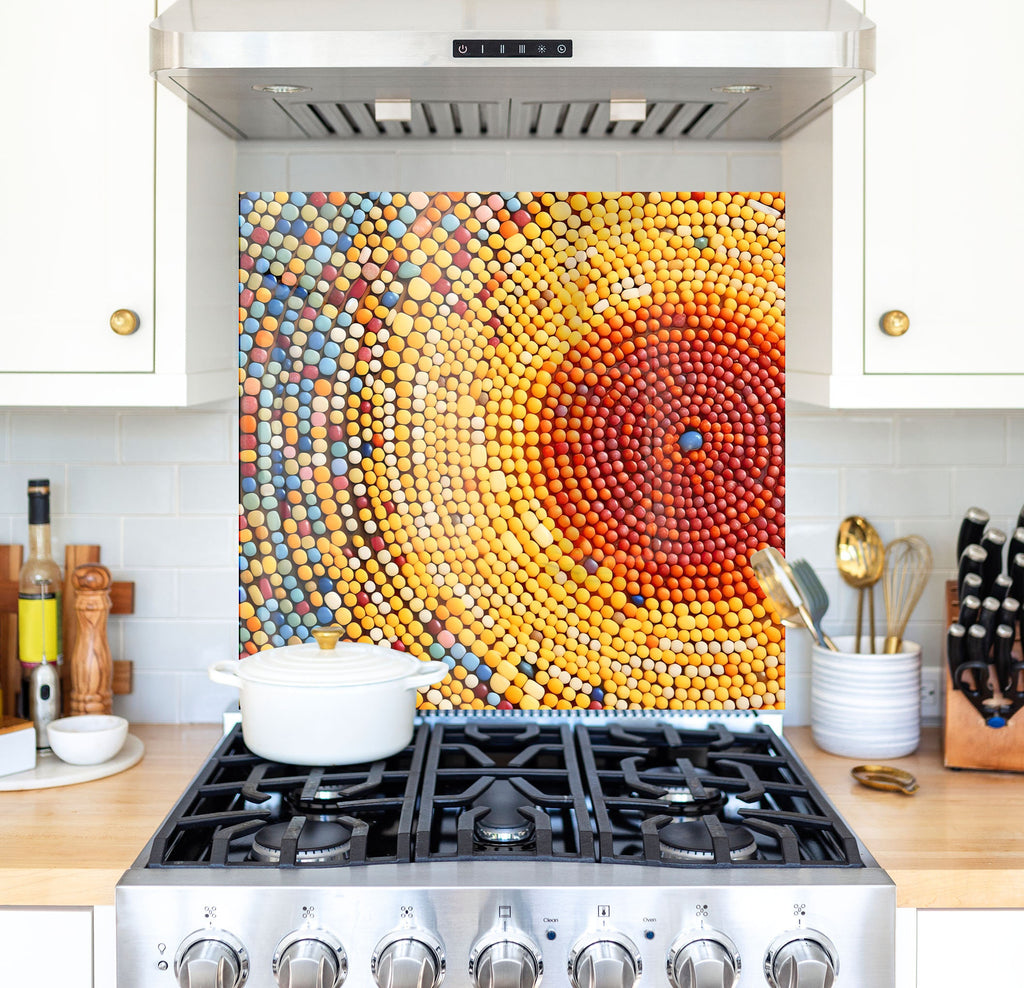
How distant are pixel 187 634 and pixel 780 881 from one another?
46.5 inches

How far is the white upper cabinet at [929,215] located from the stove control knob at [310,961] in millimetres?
1026

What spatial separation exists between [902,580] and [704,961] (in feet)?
3.02

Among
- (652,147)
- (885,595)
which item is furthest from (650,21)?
(885,595)

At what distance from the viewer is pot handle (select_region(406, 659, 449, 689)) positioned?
1817mm

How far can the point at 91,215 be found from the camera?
172 cm

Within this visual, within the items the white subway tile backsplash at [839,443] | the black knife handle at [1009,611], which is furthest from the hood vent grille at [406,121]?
the black knife handle at [1009,611]

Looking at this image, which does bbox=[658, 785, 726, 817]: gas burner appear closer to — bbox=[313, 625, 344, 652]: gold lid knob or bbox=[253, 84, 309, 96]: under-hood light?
bbox=[313, 625, 344, 652]: gold lid knob

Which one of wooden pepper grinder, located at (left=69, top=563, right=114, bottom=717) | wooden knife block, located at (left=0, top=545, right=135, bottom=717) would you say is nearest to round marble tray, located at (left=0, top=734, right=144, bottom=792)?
wooden pepper grinder, located at (left=69, top=563, right=114, bottom=717)

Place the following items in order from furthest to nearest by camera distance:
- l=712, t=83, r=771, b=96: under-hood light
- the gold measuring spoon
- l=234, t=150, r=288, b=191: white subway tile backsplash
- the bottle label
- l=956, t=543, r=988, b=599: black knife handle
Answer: l=234, t=150, r=288, b=191: white subway tile backsplash < the bottle label < l=956, t=543, r=988, b=599: black knife handle < the gold measuring spoon < l=712, t=83, r=771, b=96: under-hood light

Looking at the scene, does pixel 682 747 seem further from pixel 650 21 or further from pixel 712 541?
pixel 650 21

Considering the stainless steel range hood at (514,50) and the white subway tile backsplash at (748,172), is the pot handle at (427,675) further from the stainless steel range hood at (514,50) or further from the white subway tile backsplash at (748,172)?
the white subway tile backsplash at (748,172)

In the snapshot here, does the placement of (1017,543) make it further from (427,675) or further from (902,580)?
(427,675)

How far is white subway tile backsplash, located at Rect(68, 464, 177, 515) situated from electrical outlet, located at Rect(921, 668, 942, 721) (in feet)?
4.62

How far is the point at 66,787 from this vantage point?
5.90 feet
